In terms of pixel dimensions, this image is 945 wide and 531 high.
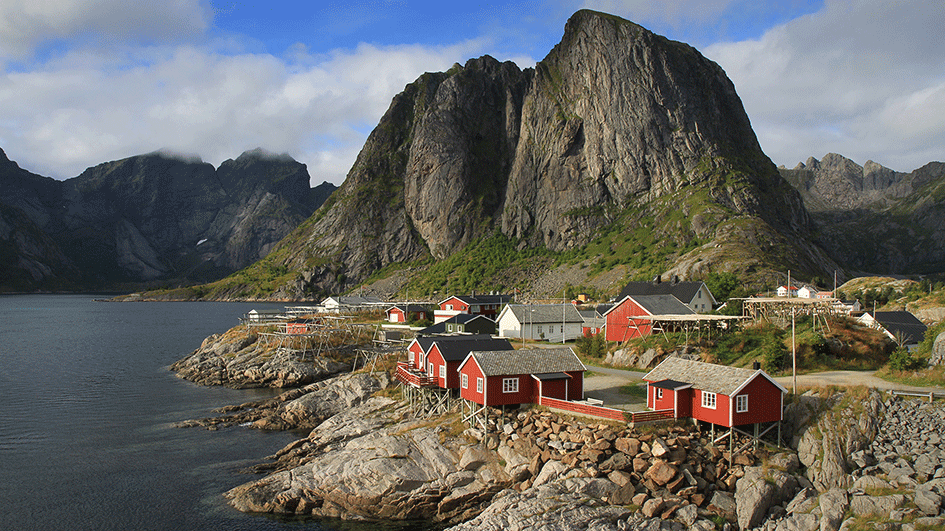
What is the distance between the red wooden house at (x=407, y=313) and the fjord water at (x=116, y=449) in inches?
1257

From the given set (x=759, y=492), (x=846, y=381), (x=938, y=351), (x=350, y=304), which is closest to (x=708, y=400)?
(x=759, y=492)

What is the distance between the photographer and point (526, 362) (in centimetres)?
3772

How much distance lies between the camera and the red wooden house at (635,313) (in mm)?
55281

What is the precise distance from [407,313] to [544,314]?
30.6 meters

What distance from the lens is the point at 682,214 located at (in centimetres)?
13738

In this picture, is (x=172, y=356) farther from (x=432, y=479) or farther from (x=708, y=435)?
(x=708, y=435)

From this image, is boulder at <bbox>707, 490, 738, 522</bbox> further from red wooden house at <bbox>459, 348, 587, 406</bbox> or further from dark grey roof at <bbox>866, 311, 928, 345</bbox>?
dark grey roof at <bbox>866, 311, 928, 345</bbox>

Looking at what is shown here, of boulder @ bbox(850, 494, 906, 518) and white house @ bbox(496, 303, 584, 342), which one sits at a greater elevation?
white house @ bbox(496, 303, 584, 342)

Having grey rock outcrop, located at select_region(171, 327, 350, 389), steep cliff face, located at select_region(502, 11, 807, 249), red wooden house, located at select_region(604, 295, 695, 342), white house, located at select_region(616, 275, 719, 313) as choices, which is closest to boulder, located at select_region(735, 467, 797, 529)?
red wooden house, located at select_region(604, 295, 695, 342)

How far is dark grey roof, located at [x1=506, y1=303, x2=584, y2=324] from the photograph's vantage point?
68062mm

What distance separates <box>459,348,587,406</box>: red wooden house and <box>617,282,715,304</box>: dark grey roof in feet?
73.7

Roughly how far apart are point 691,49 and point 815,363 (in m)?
157

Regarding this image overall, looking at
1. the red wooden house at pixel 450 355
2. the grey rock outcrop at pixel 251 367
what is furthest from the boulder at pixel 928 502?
the grey rock outcrop at pixel 251 367

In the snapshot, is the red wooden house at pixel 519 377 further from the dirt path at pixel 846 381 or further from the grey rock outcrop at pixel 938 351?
the grey rock outcrop at pixel 938 351
